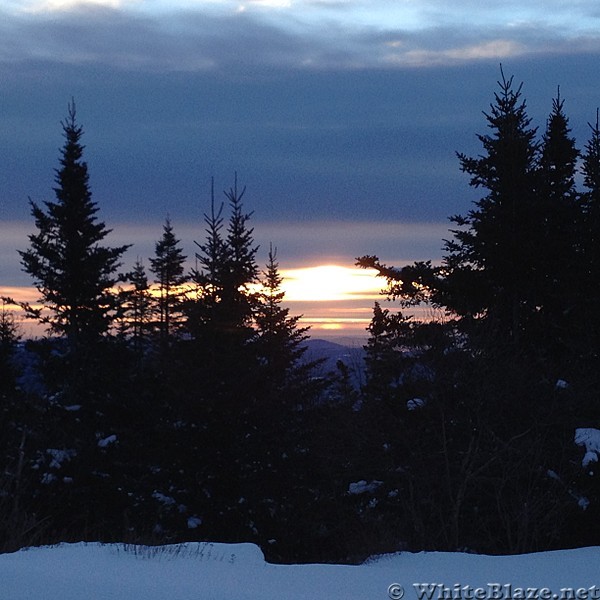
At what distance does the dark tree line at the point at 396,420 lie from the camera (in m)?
29.9

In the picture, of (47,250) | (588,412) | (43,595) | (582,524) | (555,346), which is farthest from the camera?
(47,250)

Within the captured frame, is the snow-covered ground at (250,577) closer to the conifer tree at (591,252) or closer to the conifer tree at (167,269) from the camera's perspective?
the conifer tree at (591,252)

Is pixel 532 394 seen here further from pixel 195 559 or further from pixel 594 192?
pixel 195 559

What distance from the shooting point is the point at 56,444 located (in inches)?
1318

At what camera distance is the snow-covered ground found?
9.17 meters

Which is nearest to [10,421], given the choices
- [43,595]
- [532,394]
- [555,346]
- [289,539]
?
[289,539]

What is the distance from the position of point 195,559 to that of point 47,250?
115 ft

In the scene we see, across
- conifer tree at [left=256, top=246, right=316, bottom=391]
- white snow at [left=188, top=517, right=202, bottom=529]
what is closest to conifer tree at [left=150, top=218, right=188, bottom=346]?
conifer tree at [left=256, top=246, right=316, bottom=391]

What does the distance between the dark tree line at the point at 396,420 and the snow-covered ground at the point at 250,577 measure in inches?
459

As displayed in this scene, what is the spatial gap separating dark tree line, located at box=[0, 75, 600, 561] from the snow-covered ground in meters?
11.7

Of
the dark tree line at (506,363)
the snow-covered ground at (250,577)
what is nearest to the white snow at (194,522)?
the dark tree line at (506,363)

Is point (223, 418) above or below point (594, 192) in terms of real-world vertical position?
below

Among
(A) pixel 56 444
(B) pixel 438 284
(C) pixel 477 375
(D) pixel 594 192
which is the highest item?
(D) pixel 594 192

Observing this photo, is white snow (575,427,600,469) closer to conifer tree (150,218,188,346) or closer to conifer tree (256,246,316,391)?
conifer tree (256,246,316,391)
